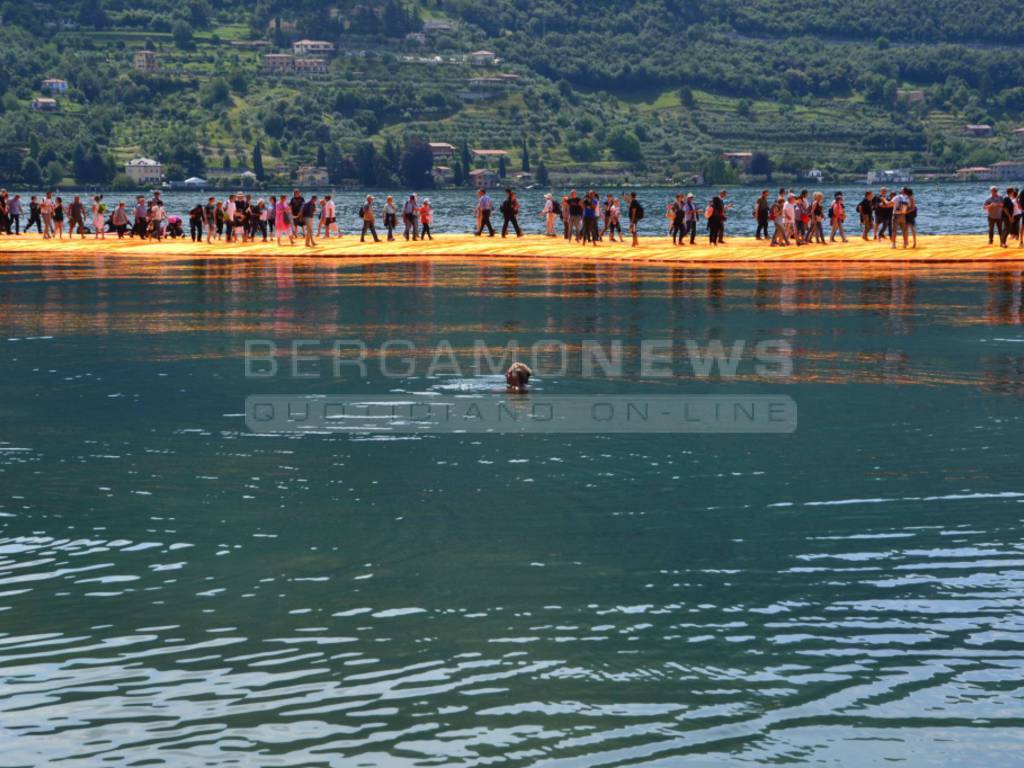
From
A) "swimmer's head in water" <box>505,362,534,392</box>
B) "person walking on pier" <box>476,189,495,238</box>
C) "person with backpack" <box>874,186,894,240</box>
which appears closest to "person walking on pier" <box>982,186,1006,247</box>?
"person with backpack" <box>874,186,894,240</box>

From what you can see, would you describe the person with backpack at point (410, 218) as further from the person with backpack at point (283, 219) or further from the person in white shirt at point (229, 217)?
the person in white shirt at point (229, 217)

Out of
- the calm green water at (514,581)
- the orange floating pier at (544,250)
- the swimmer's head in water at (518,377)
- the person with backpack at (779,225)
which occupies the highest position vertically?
the person with backpack at (779,225)

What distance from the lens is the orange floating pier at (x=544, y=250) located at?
180 ft

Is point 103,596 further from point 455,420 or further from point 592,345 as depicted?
point 592,345

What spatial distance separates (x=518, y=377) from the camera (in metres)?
25.3

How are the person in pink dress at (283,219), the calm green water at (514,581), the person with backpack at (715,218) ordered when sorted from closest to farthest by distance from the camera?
the calm green water at (514,581) → the person with backpack at (715,218) → the person in pink dress at (283,219)

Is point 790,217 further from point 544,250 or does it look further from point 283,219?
point 283,219

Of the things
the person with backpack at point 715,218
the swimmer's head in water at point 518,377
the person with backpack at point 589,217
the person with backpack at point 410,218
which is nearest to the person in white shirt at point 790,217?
the person with backpack at point 715,218

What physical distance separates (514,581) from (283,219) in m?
52.0

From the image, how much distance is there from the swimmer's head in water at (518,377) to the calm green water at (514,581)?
51cm

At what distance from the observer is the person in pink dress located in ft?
212

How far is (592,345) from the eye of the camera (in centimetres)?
3158

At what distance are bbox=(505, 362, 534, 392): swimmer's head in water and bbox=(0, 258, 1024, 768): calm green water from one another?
51cm

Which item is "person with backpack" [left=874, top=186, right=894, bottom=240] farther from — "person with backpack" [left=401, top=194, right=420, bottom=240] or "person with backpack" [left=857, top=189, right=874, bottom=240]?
"person with backpack" [left=401, top=194, right=420, bottom=240]
